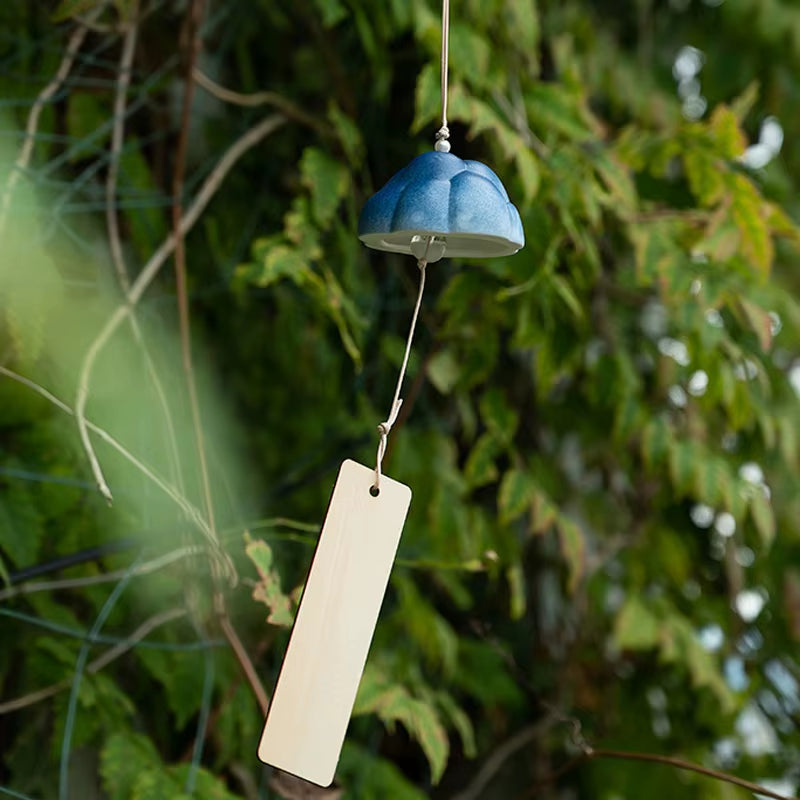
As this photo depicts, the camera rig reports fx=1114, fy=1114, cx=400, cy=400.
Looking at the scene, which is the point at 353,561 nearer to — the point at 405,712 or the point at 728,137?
the point at 405,712

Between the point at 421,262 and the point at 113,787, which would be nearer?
the point at 421,262

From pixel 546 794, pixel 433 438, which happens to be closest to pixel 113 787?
pixel 433 438

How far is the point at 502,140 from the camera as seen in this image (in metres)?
1.11

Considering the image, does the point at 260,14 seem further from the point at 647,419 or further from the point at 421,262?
the point at 421,262

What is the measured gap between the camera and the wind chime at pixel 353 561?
2.19 ft

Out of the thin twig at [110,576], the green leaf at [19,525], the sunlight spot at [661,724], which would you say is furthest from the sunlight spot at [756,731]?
the green leaf at [19,525]

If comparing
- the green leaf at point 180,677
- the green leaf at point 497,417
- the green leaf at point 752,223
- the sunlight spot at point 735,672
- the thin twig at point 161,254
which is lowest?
the sunlight spot at point 735,672

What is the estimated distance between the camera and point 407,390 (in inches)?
56.6

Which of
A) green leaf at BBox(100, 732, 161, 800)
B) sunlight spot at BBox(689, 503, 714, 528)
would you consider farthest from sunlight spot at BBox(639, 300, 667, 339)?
green leaf at BBox(100, 732, 161, 800)

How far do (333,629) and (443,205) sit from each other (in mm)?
267

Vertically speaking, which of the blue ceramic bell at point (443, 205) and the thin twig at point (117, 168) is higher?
the blue ceramic bell at point (443, 205)

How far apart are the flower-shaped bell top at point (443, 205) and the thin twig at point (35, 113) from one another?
50 cm

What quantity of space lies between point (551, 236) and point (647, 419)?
40cm

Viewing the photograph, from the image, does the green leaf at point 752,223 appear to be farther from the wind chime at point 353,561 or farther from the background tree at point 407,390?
the wind chime at point 353,561
